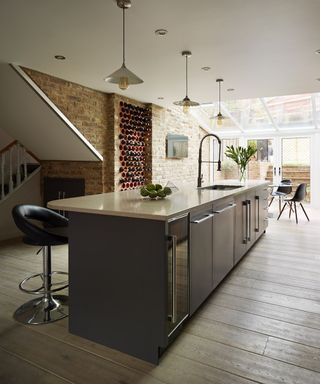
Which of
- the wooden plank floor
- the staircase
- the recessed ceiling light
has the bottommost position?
the wooden plank floor

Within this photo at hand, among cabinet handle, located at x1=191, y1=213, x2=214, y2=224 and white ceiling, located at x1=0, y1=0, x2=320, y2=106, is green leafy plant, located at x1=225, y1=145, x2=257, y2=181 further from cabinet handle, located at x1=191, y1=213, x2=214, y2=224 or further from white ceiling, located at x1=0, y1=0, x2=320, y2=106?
cabinet handle, located at x1=191, y1=213, x2=214, y2=224

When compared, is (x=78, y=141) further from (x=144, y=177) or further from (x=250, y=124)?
(x=250, y=124)

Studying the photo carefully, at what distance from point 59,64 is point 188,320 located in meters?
3.25

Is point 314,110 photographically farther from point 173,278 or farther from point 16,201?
point 173,278

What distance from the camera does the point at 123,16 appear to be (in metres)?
2.71

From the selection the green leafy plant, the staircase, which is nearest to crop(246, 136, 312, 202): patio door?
the green leafy plant

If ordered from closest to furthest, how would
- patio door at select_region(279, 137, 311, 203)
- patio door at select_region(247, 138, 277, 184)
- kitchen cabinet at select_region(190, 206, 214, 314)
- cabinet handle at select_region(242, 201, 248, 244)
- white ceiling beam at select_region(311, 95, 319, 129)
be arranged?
kitchen cabinet at select_region(190, 206, 214, 314) → cabinet handle at select_region(242, 201, 248, 244) → white ceiling beam at select_region(311, 95, 319, 129) → patio door at select_region(279, 137, 311, 203) → patio door at select_region(247, 138, 277, 184)

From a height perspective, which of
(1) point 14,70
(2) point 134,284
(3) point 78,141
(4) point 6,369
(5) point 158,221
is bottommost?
(4) point 6,369

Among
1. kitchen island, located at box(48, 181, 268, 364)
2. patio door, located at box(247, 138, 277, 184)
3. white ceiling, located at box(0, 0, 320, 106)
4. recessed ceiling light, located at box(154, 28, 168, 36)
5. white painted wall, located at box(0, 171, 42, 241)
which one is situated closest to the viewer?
kitchen island, located at box(48, 181, 268, 364)

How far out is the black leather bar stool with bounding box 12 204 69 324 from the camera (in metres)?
2.41

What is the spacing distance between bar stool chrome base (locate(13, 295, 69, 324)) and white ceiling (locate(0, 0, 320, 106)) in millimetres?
2404

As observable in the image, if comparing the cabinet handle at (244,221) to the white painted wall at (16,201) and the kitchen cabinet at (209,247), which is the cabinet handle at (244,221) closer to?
the kitchen cabinet at (209,247)

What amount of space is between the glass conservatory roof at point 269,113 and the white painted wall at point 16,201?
4649 mm

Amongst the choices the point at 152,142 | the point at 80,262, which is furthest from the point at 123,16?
Result: the point at 152,142
